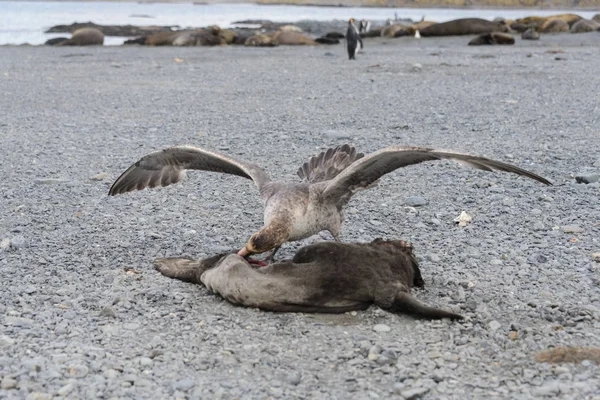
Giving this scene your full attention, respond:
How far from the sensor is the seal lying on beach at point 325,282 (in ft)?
14.4

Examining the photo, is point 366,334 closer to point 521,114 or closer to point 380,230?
point 380,230

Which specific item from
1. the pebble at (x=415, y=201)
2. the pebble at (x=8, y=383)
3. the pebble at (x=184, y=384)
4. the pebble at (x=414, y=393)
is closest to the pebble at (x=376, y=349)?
the pebble at (x=414, y=393)

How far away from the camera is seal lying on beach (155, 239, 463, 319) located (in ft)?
14.4

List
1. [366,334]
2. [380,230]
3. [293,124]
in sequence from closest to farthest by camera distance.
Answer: [366,334] → [380,230] → [293,124]

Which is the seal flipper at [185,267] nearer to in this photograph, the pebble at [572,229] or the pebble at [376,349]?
Result: the pebble at [376,349]

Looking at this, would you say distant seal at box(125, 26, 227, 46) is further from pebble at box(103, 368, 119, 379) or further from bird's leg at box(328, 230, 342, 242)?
pebble at box(103, 368, 119, 379)

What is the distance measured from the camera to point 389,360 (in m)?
3.88

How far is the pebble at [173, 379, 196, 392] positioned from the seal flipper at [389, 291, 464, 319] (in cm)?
129

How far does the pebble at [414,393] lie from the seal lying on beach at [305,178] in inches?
57.1

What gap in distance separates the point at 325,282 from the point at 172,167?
89.0 inches

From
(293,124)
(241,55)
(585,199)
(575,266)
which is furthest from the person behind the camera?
(241,55)

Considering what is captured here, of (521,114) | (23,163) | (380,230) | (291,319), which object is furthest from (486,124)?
(291,319)

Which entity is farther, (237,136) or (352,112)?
(352,112)

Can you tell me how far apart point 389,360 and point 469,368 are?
1.26ft
